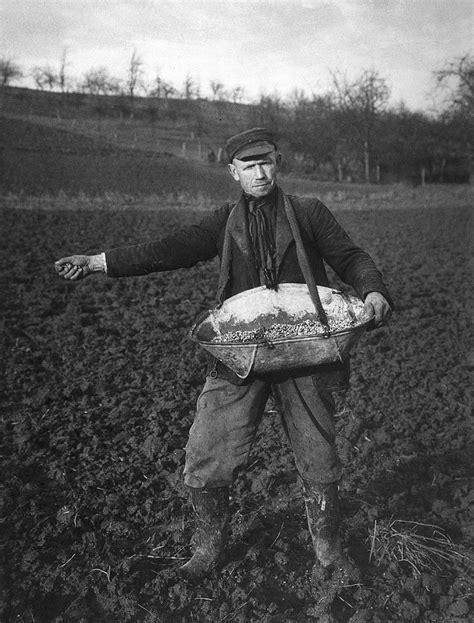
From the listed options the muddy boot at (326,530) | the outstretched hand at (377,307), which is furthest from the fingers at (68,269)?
the muddy boot at (326,530)

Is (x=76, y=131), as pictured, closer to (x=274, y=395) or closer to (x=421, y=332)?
(x=421, y=332)

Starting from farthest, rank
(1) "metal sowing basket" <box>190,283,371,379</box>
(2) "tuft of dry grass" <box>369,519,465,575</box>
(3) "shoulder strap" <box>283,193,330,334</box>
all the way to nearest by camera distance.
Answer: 1. (2) "tuft of dry grass" <box>369,519,465,575</box>
2. (3) "shoulder strap" <box>283,193,330,334</box>
3. (1) "metal sowing basket" <box>190,283,371,379</box>

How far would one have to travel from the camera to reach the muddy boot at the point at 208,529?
7.32 ft

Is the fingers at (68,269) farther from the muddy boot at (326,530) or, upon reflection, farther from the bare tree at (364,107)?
the bare tree at (364,107)

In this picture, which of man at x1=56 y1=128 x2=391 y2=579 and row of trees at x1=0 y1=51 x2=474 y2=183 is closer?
man at x1=56 y1=128 x2=391 y2=579

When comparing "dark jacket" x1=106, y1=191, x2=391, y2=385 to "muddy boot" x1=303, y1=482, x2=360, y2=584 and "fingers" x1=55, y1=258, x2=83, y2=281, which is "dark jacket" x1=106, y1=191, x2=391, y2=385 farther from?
"muddy boot" x1=303, y1=482, x2=360, y2=584

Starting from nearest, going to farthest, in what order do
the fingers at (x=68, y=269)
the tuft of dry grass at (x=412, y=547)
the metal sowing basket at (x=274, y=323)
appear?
the metal sowing basket at (x=274, y=323)
the fingers at (x=68, y=269)
the tuft of dry grass at (x=412, y=547)

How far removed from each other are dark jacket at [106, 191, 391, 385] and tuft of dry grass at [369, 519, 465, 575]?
0.77 m

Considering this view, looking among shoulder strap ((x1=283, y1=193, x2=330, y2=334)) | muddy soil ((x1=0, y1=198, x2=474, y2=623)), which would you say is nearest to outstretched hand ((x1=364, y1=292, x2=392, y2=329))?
shoulder strap ((x1=283, y1=193, x2=330, y2=334))

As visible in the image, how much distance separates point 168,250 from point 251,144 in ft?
1.70

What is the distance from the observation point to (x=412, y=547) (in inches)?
96.3

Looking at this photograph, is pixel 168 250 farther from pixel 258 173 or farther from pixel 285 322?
pixel 285 322

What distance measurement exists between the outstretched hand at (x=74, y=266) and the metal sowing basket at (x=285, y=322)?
49 cm

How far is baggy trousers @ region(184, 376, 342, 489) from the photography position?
2176 mm
